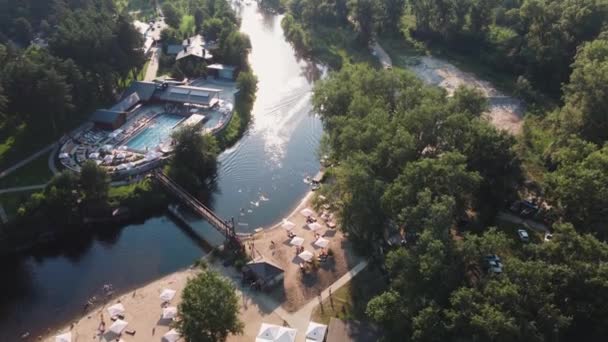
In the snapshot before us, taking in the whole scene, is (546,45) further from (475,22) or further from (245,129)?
(245,129)

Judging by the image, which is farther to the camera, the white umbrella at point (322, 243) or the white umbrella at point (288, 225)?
the white umbrella at point (288, 225)

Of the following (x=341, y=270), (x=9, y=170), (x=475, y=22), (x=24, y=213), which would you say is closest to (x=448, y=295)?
(x=341, y=270)

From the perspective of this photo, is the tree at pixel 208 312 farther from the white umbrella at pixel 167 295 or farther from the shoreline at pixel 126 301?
the white umbrella at pixel 167 295

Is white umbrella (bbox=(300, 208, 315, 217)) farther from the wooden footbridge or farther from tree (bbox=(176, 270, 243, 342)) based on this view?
tree (bbox=(176, 270, 243, 342))

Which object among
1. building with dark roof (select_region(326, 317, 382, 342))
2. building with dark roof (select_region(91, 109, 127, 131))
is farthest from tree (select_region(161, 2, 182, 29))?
building with dark roof (select_region(326, 317, 382, 342))

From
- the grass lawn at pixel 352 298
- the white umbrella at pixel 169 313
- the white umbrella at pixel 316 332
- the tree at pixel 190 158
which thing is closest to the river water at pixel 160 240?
the tree at pixel 190 158
